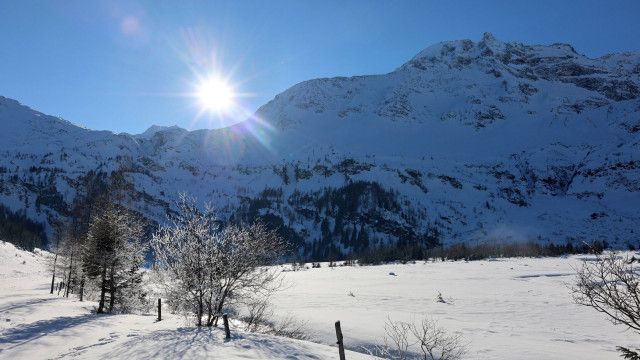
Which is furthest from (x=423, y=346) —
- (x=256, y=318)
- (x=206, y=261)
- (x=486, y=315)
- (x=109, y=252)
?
(x=109, y=252)

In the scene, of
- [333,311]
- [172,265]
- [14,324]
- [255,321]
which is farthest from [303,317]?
[14,324]

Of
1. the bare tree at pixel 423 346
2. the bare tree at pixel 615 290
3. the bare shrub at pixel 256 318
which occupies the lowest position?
the bare tree at pixel 423 346

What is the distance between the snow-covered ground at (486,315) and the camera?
24.5 metres

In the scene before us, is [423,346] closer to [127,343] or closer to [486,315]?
[486,315]

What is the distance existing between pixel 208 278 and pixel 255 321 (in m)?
5.85

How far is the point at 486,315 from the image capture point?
35594 millimetres

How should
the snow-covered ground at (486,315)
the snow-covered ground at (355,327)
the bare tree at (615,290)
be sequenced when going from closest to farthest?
the bare tree at (615,290)
the snow-covered ground at (355,327)
the snow-covered ground at (486,315)

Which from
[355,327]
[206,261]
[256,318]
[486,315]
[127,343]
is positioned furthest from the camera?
[486,315]

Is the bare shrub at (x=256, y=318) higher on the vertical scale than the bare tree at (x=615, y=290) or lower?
lower

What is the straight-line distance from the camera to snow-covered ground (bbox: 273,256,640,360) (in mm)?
24547

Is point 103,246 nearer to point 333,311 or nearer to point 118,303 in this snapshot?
point 118,303

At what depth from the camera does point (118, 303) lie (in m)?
43.6

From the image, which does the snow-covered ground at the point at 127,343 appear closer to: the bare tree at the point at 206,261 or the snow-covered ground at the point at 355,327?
the snow-covered ground at the point at 355,327

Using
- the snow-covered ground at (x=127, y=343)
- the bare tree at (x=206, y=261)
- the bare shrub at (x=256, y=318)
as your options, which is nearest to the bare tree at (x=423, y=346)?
the snow-covered ground at (x=127, y=343)
